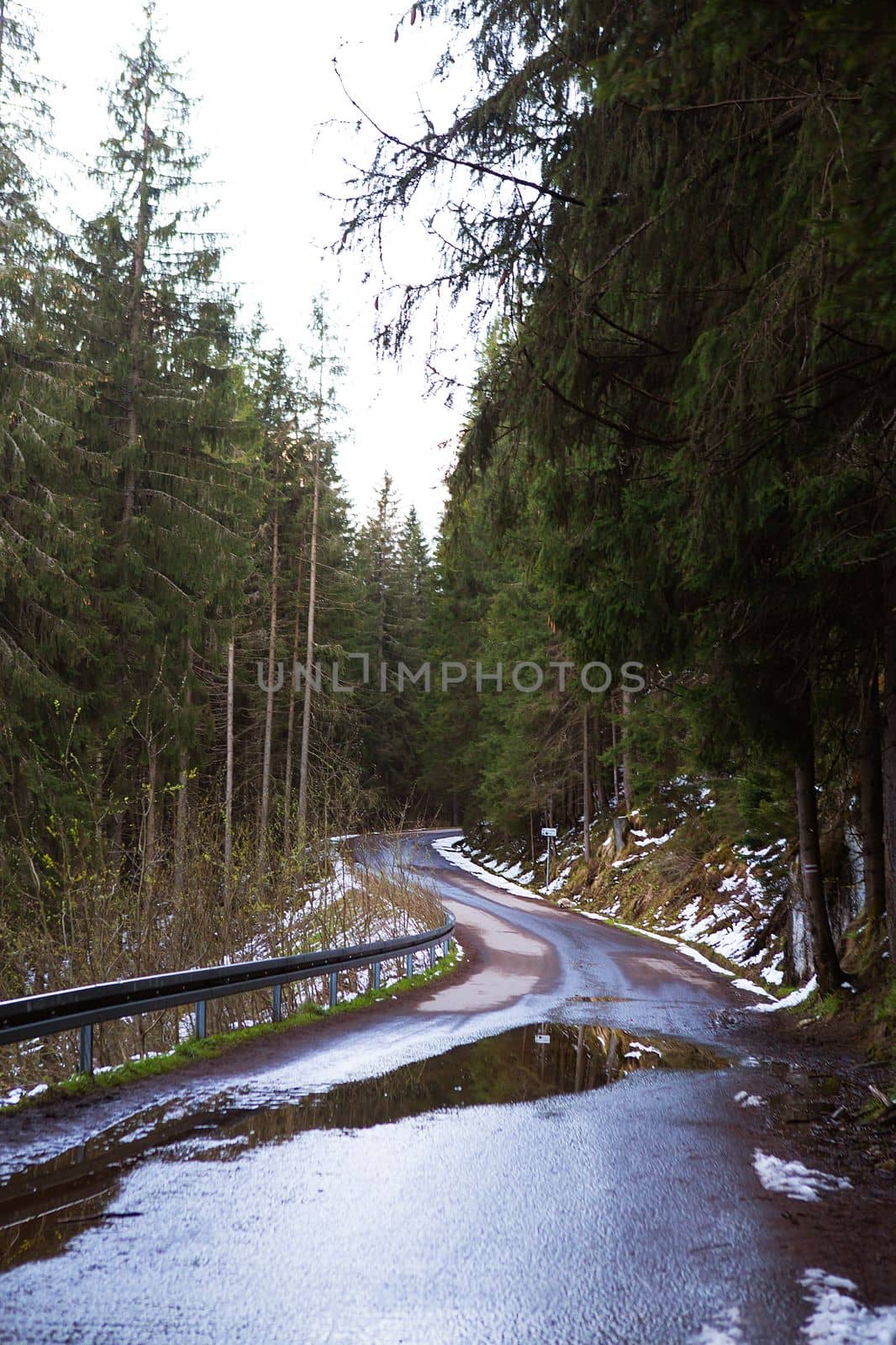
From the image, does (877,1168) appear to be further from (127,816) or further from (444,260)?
(127,816)

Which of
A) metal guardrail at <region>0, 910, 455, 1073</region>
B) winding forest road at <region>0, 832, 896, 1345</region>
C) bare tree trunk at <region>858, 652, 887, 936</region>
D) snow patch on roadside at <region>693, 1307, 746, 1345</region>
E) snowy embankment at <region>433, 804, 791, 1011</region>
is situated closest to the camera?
snow patch on roadside at <region>693, 1307, 746, 1345</region>

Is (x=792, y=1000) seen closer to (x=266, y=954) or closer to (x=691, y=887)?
(x=266, y=954)

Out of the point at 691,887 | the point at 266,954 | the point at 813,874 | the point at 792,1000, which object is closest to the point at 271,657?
the point at 691,887

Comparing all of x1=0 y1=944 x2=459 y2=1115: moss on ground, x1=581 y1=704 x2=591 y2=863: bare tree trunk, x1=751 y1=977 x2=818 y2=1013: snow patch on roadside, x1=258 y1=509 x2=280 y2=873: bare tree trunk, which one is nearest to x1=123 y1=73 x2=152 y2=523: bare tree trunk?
x1=0 y1=944 x2=459 y2=1115: moss on ground

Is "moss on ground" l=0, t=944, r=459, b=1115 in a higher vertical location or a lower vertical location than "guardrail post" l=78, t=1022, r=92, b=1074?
lower

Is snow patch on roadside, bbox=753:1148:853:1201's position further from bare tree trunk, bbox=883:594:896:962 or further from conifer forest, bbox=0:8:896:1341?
bare tree trunk, bbox=883:594:896:962

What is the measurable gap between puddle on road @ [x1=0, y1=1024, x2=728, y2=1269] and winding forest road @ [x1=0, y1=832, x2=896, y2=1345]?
0.03 m

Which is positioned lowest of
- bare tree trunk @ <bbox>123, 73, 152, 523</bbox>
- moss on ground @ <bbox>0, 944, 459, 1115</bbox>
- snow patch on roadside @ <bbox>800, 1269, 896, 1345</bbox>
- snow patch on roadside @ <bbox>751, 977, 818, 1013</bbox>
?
snow patch on roadside @ <bbox>751, 977, 818, 1013</bbox>

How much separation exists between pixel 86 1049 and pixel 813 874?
10.2 meters

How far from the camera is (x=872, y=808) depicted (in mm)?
13633

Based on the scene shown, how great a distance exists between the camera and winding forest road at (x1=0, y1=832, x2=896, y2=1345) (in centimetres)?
397

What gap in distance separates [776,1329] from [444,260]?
22.1 feet

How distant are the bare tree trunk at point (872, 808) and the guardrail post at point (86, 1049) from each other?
8533mm

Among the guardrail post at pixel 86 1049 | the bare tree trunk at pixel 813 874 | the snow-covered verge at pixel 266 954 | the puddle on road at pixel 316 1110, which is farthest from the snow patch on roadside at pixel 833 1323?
the bare tree trunk at pixel 813 874
